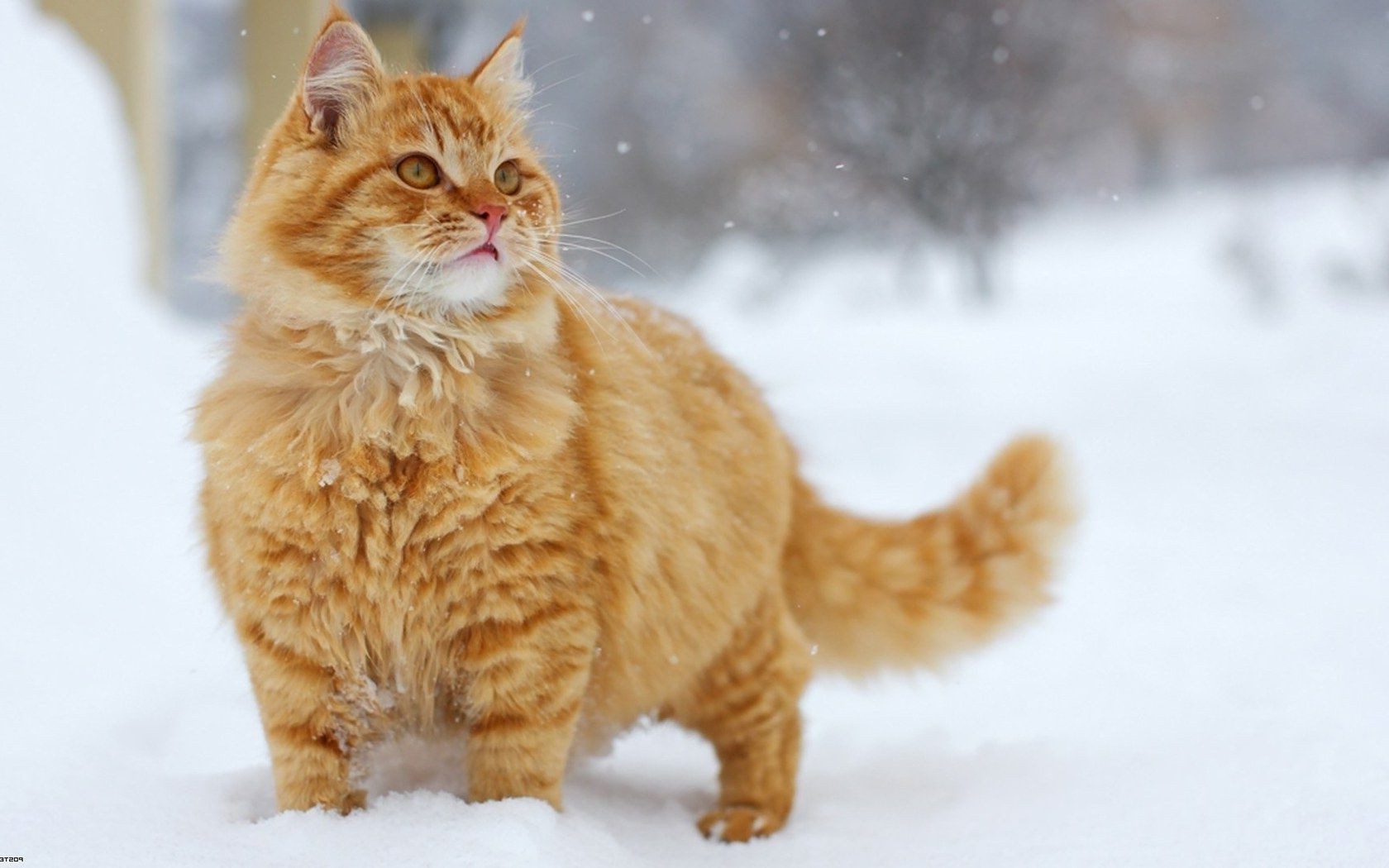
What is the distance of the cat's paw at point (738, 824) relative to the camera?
7.66 ft

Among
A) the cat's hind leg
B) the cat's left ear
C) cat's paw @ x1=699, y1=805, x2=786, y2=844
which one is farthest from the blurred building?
cat's paw @ x1=699, y1=805, x2=786, y2=844

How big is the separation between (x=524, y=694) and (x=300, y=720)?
39 cm

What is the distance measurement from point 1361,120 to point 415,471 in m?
12.7

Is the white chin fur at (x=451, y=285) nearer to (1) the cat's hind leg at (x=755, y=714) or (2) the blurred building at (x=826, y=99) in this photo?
(1) the cat's hind leg at (x=755, y=714)

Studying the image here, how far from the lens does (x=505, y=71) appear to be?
7.30ft

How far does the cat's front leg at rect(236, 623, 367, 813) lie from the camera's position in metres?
1.95

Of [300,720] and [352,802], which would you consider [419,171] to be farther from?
[352,802]

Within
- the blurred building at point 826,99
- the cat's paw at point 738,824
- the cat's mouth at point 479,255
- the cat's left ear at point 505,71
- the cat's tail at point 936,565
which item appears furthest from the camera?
the blurred building at point 826,99

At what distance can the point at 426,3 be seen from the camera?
7680mm

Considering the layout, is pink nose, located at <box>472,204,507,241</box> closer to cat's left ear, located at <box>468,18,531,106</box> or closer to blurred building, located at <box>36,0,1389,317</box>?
cat's left ear, located at <box>468,18,531,106</box>

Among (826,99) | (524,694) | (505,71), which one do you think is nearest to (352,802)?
(524,694)

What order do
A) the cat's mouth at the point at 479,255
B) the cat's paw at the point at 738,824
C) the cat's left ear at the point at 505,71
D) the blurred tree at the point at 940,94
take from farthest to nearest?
1. the blurred tree at the point at 940,94
2. the cat's paw at the point at 738,824
3. the cat's left ear at the point at 505,71
4. the cat's mouth at the point at 479,255

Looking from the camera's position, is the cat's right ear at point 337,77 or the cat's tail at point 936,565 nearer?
the cat's right ear at point 337,77

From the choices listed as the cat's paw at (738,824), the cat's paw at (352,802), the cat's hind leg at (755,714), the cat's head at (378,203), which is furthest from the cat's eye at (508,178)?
the cat's paw at (738,824)
